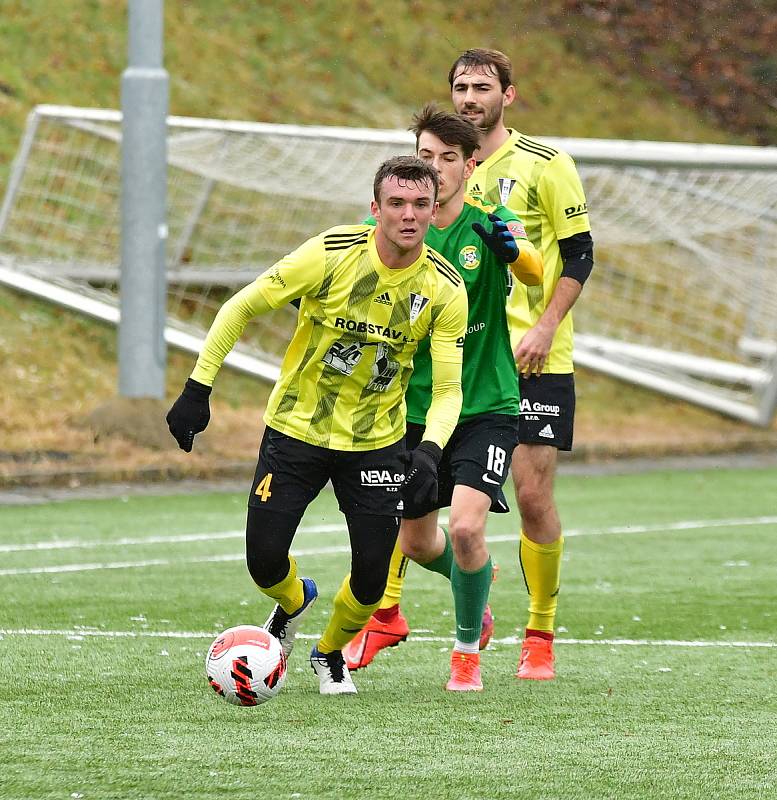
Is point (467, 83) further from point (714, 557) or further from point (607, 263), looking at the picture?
point (607, 263)

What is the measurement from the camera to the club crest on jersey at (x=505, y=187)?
6434 millimetres

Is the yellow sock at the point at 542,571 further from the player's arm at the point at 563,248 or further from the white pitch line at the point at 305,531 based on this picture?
the white pitch line at the point at 305,531

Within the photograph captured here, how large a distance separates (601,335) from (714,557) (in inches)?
386

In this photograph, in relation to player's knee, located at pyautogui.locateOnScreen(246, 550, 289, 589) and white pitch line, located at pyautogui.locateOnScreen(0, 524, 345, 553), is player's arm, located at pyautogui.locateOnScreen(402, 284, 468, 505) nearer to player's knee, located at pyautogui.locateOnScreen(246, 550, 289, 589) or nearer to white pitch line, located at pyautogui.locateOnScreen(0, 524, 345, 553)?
player's knee, located at pyautogui.locateOnScreen(246, 550, 289, 589)

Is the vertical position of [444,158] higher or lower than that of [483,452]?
higher

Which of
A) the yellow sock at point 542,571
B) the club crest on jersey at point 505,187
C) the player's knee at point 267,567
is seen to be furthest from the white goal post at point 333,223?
the player's knee at point 267,567

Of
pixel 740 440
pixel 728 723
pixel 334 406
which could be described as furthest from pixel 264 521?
pixel 740 440

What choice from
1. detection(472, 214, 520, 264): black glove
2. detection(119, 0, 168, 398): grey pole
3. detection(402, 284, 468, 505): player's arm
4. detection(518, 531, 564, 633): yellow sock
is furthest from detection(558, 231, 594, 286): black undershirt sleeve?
detection(119, 0, 168, 398): grey pole

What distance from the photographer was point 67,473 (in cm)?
1275

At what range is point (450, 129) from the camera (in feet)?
19.3

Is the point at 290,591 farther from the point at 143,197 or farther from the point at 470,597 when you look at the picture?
the point at 143,197

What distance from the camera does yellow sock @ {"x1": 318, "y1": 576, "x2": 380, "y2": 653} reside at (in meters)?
5.75

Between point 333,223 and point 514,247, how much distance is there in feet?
41.3

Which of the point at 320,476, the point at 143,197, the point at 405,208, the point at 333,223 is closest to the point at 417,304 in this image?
the point at 405,208
